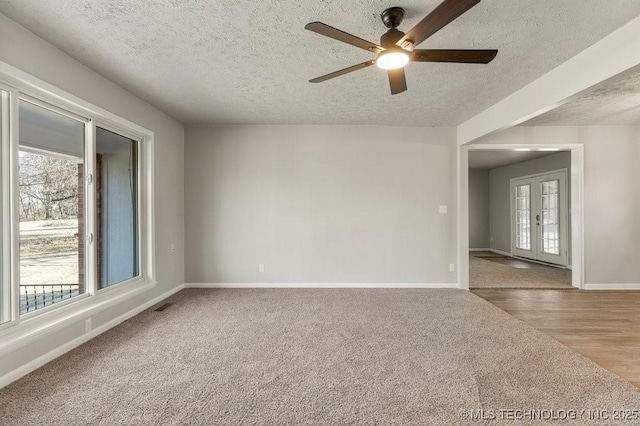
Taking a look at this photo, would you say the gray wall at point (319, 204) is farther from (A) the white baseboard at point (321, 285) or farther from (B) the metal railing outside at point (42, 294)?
(B) the metal railing outside at point (42, 294)

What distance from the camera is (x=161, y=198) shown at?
406 centimetres

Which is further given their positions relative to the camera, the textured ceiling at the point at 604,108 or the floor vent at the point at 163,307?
the floor vent at the point at 163,307

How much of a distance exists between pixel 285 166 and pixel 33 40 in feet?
9.82

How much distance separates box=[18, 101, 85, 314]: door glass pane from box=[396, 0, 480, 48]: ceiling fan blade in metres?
2.93

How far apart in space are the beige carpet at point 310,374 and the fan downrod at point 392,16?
245 cm

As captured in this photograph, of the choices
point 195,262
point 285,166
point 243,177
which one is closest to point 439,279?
point 285,166

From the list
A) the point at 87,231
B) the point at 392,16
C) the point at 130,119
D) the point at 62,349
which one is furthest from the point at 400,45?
the point at 62,349

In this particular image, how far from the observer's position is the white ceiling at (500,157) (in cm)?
649

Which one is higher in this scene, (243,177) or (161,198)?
(243,177)

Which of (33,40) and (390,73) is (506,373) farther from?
(33,40)

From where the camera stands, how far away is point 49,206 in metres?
2.59

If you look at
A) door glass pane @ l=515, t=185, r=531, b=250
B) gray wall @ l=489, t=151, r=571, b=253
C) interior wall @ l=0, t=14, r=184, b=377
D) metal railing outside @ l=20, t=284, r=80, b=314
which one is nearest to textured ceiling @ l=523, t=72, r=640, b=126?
gray wall @ l=489, t=151, r=571, b=253

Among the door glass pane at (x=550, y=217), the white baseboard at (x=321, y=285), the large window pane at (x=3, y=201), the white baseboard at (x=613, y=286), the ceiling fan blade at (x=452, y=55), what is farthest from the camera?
the door glass pane at (x=550, y=217)

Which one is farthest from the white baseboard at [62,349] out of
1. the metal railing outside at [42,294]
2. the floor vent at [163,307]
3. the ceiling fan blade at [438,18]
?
the ceiling fan blade at [438,18]
